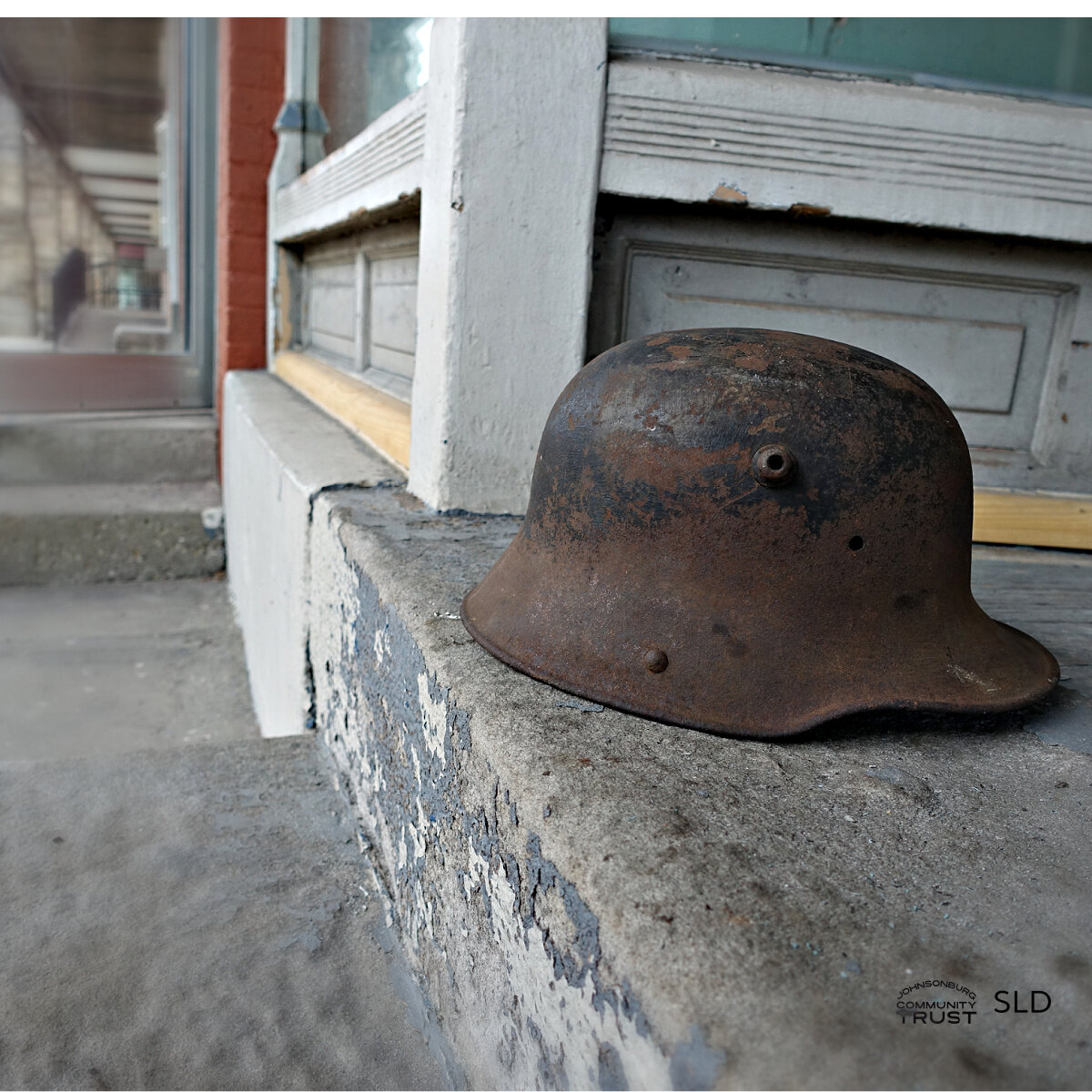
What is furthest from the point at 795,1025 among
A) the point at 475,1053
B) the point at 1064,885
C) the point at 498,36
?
the point at 498,36

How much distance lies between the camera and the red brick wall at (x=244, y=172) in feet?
17.3

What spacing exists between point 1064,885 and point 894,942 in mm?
245

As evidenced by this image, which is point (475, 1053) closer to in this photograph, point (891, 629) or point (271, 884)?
point (271, 884)

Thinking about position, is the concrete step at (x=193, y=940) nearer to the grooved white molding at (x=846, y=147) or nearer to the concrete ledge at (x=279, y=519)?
the concrete ledge at (x=279, y=519)

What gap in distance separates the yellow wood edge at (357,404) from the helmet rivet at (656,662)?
5.08 feet

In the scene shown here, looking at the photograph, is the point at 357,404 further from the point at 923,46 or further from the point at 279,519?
the point at 923,46

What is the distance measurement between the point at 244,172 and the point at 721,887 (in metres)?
5.58

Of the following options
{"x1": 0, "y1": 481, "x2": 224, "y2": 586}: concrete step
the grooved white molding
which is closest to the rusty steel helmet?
the grooved white molding

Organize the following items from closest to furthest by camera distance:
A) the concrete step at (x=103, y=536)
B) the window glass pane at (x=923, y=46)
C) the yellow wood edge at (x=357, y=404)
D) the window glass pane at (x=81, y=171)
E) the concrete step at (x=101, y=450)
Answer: the window glass pane at (x=923, y=46) → the yellow wood edge at (x=357, y=404) → the concrete step at (x=103, y=536) → the concrete step at (x=101, y=450) → the window glass pane at (x=81, y=171)

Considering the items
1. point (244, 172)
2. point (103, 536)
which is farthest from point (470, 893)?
point (244, 172)

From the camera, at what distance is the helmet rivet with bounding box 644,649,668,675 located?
49.9 inches

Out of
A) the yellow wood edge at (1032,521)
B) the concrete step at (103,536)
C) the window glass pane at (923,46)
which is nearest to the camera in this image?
the window glass pane at (923,46)

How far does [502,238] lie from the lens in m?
Answer: 2.22

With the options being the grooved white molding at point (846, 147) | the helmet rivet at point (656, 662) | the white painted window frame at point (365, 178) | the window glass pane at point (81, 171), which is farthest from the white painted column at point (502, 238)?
the window glass pane at point (81, 171)
